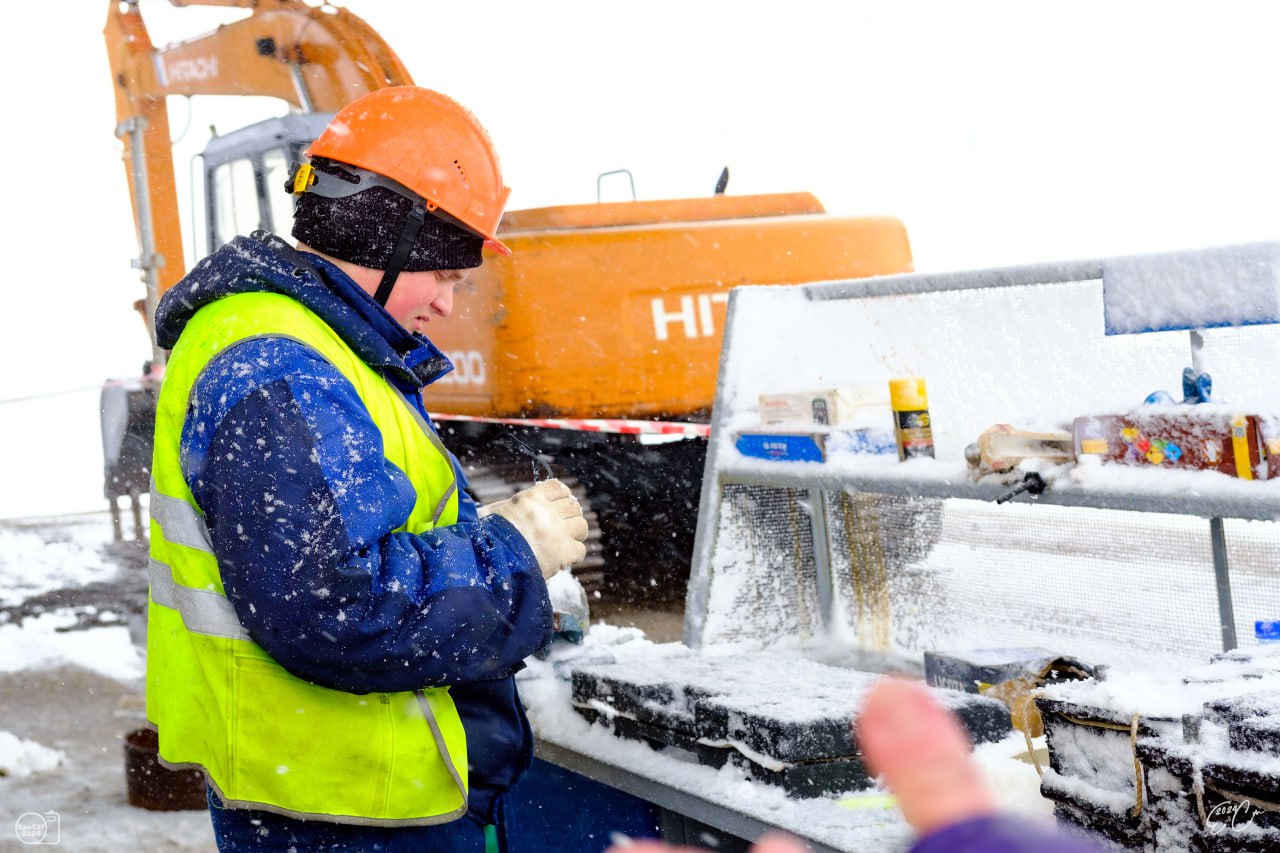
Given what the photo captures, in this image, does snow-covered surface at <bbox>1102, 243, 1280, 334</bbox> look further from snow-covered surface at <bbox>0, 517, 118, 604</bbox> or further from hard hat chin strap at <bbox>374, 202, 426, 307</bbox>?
snow-covered surface at <bbox>0, 517, 118, 604</bbox>

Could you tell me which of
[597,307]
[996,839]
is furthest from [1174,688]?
[597,307]

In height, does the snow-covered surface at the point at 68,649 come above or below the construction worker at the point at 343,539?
below

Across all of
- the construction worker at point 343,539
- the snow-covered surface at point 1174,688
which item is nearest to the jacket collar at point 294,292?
the construction worker at point 343,539

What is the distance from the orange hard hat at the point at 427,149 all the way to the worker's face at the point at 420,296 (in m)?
0.11

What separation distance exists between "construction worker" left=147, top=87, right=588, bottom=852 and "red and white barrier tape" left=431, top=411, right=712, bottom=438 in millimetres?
4334

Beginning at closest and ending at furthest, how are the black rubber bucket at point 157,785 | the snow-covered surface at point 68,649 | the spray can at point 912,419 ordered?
the spray can at point 912,419 < the black rubber bucket at point 157,785 < the snow-covered surface at point 68,649

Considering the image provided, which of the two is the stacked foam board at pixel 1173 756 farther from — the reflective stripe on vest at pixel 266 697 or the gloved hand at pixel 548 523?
the reflective stripe on vest at pixel 266 697

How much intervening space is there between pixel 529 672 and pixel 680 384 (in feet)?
11.8

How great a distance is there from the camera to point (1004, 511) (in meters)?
3.28

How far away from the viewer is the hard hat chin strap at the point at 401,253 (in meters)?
2.13

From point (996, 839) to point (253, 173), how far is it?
849cm

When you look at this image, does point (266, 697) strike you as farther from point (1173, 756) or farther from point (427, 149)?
point (1173, 756)

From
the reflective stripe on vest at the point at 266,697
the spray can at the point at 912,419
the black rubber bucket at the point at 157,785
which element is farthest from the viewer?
the black rubber bucket at the point at 157,785
